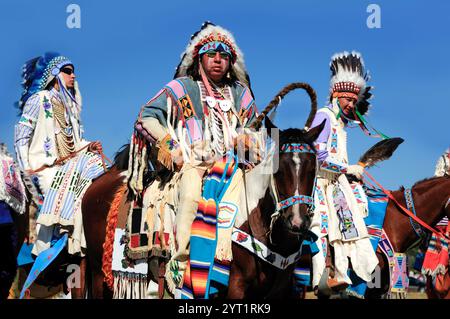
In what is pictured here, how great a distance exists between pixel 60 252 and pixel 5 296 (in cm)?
95

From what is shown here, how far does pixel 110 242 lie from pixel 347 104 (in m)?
3.65

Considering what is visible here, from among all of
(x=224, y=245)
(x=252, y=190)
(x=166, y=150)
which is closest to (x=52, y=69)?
(x=166, y=150)

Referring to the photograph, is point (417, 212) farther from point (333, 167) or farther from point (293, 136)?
point (293, 136)

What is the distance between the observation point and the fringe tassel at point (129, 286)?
26.3ft

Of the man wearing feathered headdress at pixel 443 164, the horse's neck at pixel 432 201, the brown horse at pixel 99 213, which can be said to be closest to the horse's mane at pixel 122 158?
the brown horse at pixel 99 213

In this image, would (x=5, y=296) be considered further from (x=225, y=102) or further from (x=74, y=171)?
(x=225, y=102)

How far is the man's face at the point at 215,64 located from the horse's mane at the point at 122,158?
1408 millimetres

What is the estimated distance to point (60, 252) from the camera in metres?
9.56

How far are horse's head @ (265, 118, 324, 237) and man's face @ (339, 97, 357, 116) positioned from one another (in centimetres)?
306

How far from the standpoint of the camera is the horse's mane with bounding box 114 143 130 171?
29.6 ft

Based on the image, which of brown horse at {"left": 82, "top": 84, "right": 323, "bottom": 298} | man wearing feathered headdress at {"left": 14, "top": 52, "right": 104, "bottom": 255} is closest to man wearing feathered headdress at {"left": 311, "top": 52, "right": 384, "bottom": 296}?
brown horse at {"left": 82, "top": 84, "right": 323, "bottom": 298}

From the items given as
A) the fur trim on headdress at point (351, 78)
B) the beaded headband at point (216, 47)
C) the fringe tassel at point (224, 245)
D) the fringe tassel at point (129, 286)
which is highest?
the fur trim on headdress at point (351, 78)

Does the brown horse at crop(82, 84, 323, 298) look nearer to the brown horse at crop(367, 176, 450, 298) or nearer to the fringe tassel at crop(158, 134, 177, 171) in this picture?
the fringe tassel at crop(158, 134, 177, 171)

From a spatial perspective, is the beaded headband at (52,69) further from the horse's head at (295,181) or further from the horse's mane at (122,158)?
the horse's head at (295,181)
